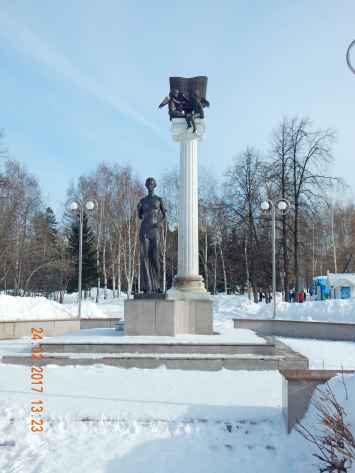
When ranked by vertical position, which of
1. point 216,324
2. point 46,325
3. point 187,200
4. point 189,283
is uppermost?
point 187,200

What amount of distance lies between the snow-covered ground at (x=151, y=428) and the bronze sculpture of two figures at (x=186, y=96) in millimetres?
8709

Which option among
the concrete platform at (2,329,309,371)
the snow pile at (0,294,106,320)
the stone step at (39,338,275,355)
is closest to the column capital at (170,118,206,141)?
the concrete platform at (2,329,309,371)

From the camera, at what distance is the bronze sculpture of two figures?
1257cm

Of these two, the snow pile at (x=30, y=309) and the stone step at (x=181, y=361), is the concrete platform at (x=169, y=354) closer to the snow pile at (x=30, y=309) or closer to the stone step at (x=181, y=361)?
the stone step at (x=181, y=361)

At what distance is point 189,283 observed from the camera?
11.6 m

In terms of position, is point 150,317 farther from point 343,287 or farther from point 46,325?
point 343,287

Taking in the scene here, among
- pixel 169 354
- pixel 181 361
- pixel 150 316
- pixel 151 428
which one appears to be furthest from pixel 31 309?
pixel 151 428

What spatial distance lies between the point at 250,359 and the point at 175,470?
4356mm

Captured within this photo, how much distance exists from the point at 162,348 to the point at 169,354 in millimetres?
222

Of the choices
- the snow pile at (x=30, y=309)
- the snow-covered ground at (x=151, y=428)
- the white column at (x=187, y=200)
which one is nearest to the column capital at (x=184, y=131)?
the white column at (x=187, y=200)

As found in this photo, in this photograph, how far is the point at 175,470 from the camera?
13.3ft

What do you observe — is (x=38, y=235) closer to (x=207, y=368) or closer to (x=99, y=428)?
(x=207, y=368)

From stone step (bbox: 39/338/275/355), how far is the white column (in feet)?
10.7

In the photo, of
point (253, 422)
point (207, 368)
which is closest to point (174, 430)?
point (253, 422)
